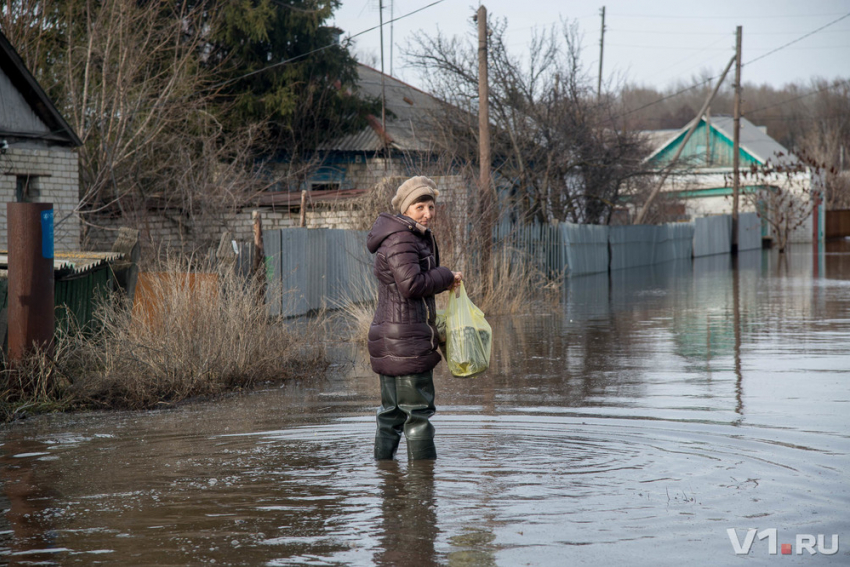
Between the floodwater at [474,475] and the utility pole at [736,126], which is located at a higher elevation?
the utility pole at [736,126]

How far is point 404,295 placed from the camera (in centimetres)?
548

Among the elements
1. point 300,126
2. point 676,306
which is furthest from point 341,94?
point 676,306

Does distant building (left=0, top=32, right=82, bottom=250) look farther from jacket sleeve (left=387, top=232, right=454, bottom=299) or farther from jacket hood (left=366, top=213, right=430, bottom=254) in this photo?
jacket sleeve (left=387, top=232, right=454, bottom=299)

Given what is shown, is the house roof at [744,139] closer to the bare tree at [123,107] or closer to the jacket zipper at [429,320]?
the bare tree at [123,107]

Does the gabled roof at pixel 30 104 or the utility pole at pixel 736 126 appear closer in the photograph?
the gabled roof at pixel 30 104

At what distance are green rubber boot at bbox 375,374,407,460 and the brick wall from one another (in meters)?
13.5

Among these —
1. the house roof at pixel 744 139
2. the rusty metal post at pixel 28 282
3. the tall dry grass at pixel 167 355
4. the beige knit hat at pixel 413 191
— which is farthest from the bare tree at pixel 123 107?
the house roof at pixel 744 139

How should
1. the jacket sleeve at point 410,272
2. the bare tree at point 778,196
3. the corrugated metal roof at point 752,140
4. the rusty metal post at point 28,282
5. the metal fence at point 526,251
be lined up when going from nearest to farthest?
1. the jacket sleeve at point 410,272
2. the rusty metal post at point 28,282
3. the metal fence at point 526,251
4. the bare tree at point 778,196
5. the corrugated metal roof at point 752,140

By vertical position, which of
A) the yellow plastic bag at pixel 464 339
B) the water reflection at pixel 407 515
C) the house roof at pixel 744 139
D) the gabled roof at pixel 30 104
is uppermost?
the house roof at pixel 744 139

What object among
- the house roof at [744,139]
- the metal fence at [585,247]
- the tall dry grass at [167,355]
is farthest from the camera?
the house roof at [744,139]

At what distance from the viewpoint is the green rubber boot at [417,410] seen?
5.55 m

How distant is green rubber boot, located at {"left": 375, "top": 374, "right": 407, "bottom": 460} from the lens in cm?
565

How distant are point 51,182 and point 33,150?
2.55 feet

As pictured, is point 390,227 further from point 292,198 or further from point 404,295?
Result: point 292,198
